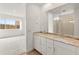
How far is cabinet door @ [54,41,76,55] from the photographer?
3.69 ft

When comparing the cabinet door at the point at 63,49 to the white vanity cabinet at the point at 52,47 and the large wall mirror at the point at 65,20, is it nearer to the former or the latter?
the white vanity cabinet at the point at 52,47

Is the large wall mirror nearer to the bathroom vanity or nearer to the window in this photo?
the bathroom vanity

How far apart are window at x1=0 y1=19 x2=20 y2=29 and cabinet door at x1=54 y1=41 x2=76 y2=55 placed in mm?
567

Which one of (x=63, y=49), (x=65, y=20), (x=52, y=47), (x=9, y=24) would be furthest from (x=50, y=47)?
(x=9, y=24)

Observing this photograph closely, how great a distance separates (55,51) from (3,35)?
71 cm

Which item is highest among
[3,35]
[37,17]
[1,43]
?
[37,17]

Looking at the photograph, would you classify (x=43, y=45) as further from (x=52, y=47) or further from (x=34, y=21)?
(x=34, y=21)

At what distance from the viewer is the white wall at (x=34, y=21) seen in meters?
1.27

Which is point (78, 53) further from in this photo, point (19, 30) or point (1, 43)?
point (1, 43)

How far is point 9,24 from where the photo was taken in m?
1.22

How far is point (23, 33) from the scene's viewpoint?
1287 mm

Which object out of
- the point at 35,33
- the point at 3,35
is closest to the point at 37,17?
the point at 35,33

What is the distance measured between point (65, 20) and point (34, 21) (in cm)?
42

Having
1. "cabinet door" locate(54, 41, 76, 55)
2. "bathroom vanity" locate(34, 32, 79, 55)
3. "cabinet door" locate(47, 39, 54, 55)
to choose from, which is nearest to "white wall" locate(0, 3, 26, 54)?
"bathroom vanity" locate(34, 32, 79, 55)
